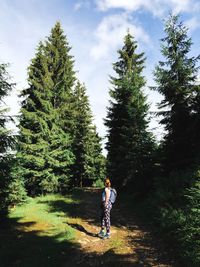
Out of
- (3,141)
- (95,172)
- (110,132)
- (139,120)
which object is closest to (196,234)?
(3,141)

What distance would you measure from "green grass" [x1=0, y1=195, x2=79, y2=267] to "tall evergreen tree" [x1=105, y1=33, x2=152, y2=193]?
5313 mm

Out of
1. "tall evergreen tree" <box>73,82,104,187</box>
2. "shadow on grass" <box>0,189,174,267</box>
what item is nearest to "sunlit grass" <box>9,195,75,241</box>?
"shadow on grass" <box>0,189,174,267</box>

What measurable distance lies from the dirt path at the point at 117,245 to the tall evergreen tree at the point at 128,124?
5.38 metres

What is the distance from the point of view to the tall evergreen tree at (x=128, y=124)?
21.0 m

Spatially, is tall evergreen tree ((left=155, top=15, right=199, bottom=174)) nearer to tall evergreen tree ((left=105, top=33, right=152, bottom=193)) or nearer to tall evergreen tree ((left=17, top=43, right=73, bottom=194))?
tall evergreen tree ((left=105, top=33, right=152, bottom=193))

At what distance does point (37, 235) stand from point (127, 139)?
39.4 ft

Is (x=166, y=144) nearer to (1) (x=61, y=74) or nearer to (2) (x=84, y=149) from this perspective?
(1) (x=61, y=74)

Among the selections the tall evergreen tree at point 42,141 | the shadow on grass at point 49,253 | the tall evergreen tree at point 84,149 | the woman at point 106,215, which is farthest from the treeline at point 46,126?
the tall evergreen tree at point 84,149

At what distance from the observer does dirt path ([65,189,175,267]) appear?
30.7 feet

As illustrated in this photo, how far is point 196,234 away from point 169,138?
10.8 m

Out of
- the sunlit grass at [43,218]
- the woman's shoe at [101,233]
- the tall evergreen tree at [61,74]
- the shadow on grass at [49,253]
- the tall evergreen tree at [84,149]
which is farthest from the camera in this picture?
the tall evergreen tree at [84,149]

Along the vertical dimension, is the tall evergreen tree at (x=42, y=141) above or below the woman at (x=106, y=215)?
above

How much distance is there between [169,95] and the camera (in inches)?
760

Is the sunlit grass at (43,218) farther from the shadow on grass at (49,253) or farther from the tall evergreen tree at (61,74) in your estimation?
the tall evergreen tree at (61,74)
